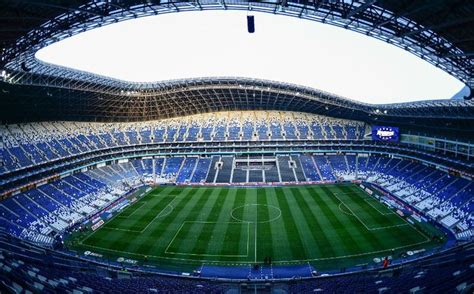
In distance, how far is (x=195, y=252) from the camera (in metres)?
35.7

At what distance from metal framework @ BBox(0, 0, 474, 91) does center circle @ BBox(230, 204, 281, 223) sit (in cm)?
2573

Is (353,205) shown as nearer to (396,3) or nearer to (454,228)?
(454,228)

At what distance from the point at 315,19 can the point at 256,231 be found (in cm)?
2451

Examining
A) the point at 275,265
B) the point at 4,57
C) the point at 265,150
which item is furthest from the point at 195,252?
the point at 265,150

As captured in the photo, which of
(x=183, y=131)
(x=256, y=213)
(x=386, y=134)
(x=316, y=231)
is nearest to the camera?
(x=316, y=231)

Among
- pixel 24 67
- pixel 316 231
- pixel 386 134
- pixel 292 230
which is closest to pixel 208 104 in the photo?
pixel 386 134

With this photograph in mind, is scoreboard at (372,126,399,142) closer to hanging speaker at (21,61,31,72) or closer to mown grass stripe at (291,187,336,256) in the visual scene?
mown grass stripe at (291,187,336,256)

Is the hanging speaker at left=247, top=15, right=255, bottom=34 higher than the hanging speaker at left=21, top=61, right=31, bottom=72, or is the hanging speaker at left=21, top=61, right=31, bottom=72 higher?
the hanging speaker at left=21, top=61, right=31, bottom=72

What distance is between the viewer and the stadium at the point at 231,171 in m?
26.2

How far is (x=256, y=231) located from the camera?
4059cm

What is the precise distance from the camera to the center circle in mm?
44406

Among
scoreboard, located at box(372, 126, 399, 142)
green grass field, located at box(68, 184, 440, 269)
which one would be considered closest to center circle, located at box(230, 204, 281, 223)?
green grass field, located at box(68, 184, 440, 269)

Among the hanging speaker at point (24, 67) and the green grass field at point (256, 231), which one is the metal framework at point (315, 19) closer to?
the hanging speaker at point (24, 67)

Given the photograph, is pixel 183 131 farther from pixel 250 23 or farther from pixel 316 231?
pixel 250 23
